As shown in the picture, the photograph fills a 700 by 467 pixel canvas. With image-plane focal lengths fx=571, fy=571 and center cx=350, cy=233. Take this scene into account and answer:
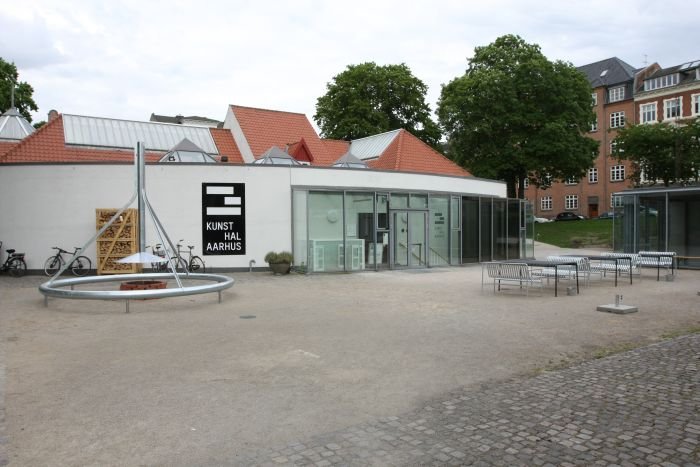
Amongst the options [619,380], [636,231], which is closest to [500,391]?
[619,380]

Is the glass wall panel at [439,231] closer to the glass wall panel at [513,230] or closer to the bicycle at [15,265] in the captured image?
the glass wall panel at [513,230]

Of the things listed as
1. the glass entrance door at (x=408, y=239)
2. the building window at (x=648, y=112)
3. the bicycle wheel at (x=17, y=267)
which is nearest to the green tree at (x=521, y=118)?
the glass entrance door at (x=408, y=239)

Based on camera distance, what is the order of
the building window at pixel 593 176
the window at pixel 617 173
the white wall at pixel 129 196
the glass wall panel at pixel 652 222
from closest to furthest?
the white wall at pixel 129 196 → the glass wall panel at pixel 652 222 → the window at pixel 617 173 → the building window at pixel 593 176

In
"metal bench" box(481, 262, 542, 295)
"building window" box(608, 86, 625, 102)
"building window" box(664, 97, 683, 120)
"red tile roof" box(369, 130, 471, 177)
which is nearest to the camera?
"metal bench" box(481, 262, 542, 295)

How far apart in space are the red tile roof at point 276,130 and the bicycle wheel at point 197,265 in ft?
38.1

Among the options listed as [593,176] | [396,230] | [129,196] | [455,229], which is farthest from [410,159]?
[593,176]

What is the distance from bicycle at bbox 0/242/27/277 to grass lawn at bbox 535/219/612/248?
91.2 feet

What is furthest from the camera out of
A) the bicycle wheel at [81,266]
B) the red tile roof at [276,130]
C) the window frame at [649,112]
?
the window frame at [649,112]

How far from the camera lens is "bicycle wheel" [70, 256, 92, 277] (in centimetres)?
1736

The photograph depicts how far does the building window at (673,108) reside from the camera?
53125mm

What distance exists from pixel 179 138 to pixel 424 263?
1519 centimetres

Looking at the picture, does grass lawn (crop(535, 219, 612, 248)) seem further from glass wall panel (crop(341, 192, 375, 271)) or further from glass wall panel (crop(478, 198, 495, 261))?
glass wall panel (crop(341, 192, 375, 271))

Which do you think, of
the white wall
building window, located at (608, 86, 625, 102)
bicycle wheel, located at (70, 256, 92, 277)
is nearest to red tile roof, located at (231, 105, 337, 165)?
the white wall

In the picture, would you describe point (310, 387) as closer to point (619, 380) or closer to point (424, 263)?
point (619, 380)
